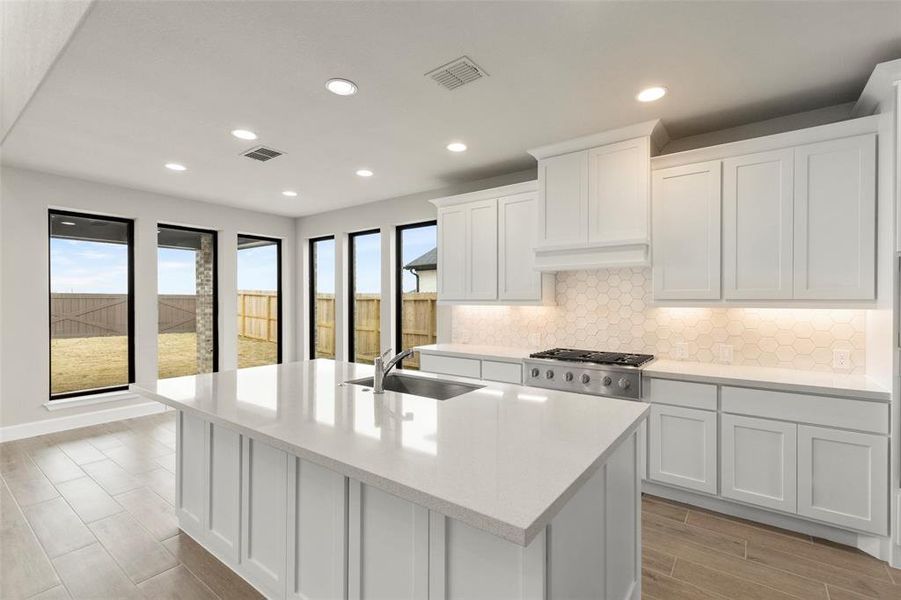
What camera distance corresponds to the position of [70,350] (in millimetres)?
4598

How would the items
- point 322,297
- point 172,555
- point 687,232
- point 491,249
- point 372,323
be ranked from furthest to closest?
point 322,297
point 372,323
point 491,249
point 687,232
point 172,555

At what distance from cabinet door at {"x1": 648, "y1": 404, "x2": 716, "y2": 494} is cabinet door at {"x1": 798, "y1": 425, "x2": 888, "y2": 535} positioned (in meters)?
0.44

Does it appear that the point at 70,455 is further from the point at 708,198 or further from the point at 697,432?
the point at 708,198

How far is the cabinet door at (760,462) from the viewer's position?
8.04 ft

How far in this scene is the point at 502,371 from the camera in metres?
3.63

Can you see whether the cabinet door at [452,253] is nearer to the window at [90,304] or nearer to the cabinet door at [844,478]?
the cabinet door at [844,478]

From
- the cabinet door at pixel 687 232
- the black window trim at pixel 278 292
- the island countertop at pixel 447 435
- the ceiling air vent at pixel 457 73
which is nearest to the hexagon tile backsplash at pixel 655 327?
the cabinet door at pixel 687 232

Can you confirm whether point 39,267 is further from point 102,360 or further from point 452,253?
point 452,253

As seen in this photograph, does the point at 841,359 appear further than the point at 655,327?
No

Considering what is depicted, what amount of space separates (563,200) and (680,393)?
1.63m

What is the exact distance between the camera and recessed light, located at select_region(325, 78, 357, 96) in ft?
7.89

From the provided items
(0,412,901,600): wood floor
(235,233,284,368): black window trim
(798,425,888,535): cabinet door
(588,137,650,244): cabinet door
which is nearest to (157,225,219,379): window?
(235,233,284,368): black window trim

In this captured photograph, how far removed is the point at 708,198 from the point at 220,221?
5.53 metres

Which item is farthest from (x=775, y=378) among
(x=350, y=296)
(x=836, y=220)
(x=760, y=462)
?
(x=350, y=296)
